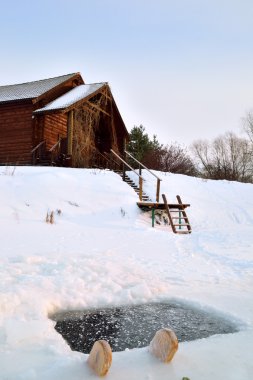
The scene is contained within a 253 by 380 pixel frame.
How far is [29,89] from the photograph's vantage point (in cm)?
1733

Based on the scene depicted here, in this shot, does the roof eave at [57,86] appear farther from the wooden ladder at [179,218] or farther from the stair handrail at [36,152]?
the wooden ladder at [179,218]

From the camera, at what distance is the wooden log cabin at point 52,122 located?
15164mm

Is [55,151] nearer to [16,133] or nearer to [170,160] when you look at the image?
[16,133]

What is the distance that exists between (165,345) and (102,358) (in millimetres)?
477

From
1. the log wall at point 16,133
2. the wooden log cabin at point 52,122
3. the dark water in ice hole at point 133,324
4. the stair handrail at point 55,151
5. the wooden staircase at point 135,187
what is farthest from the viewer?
the log wall at point 16,133

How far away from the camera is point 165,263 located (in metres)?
6.19

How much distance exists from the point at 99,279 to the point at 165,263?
6.07 ft

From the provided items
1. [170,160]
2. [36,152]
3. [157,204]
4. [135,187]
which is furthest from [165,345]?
[170,160]

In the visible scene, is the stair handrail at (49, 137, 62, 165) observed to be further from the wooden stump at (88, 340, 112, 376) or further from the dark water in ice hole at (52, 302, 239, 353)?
the wooden stump at (88, 340, 112, 376)

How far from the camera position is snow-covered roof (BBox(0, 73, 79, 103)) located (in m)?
16.0

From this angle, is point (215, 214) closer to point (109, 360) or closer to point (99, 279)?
point (99, 279)

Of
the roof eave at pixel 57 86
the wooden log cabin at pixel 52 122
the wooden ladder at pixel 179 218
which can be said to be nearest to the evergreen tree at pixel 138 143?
the roof eave at pixel 57 86

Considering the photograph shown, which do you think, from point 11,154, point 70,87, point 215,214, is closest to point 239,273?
point 215,214

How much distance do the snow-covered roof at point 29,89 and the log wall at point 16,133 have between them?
0.40m
